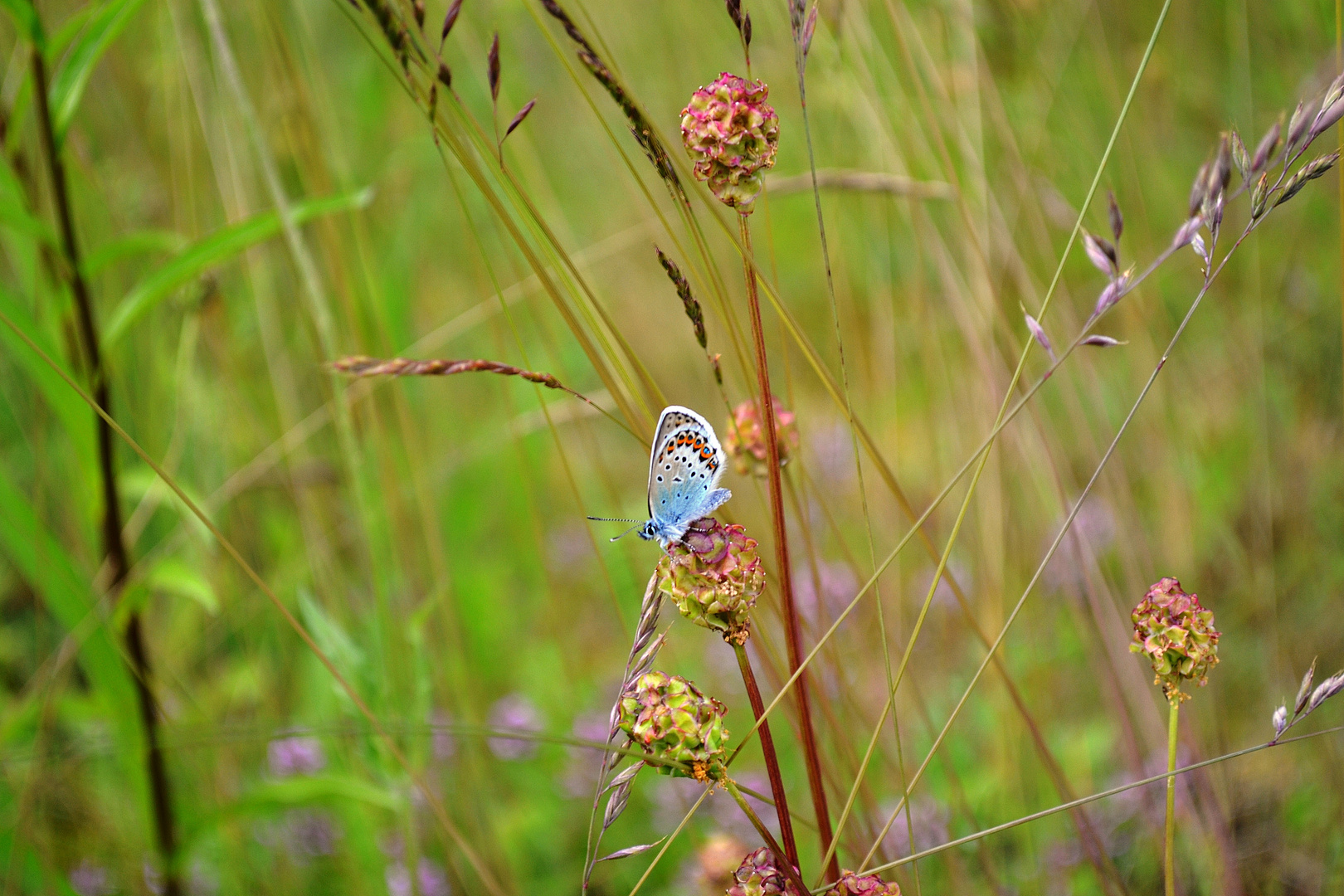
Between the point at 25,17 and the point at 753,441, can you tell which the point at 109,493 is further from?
the point at 753,441

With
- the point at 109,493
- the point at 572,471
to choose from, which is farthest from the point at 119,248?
the point at 572,471

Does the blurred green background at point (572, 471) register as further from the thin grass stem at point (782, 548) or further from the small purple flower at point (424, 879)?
the thin grass stem at point (782, 548)

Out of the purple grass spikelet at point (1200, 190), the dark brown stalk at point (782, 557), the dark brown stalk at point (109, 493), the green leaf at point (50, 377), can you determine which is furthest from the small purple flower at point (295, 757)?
the purple grass spikelet at point (1200, 190)

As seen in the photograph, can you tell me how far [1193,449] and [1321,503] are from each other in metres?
0.33

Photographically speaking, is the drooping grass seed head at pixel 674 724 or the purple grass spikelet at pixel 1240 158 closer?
Result: the drooping grass seed head at pixel 674 724

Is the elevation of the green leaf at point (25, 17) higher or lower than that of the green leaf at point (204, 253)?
higher

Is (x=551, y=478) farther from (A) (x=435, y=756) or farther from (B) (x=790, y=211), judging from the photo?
(B) (x=790, y=211)

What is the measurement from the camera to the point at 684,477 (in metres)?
1.04

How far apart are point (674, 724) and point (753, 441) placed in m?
0.37

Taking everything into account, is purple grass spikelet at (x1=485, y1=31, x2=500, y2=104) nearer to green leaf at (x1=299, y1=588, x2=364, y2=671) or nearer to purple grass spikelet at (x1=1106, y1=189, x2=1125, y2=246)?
purple grass spikelet at (x1=1106, y1=189, x2=1125, y2=246)

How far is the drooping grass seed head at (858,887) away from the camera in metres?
0.70

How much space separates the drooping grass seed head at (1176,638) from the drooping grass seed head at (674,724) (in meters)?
0.44

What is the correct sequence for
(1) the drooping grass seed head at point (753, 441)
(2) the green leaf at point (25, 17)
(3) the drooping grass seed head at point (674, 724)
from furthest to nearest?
1. (2) the green leaf at point (25, 17)
2. (1) the drooping grass seed head at point (753, 441)
3. (3) the drooping grass seed head at point (674, 724)

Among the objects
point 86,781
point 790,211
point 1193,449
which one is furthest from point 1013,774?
point 790,211
